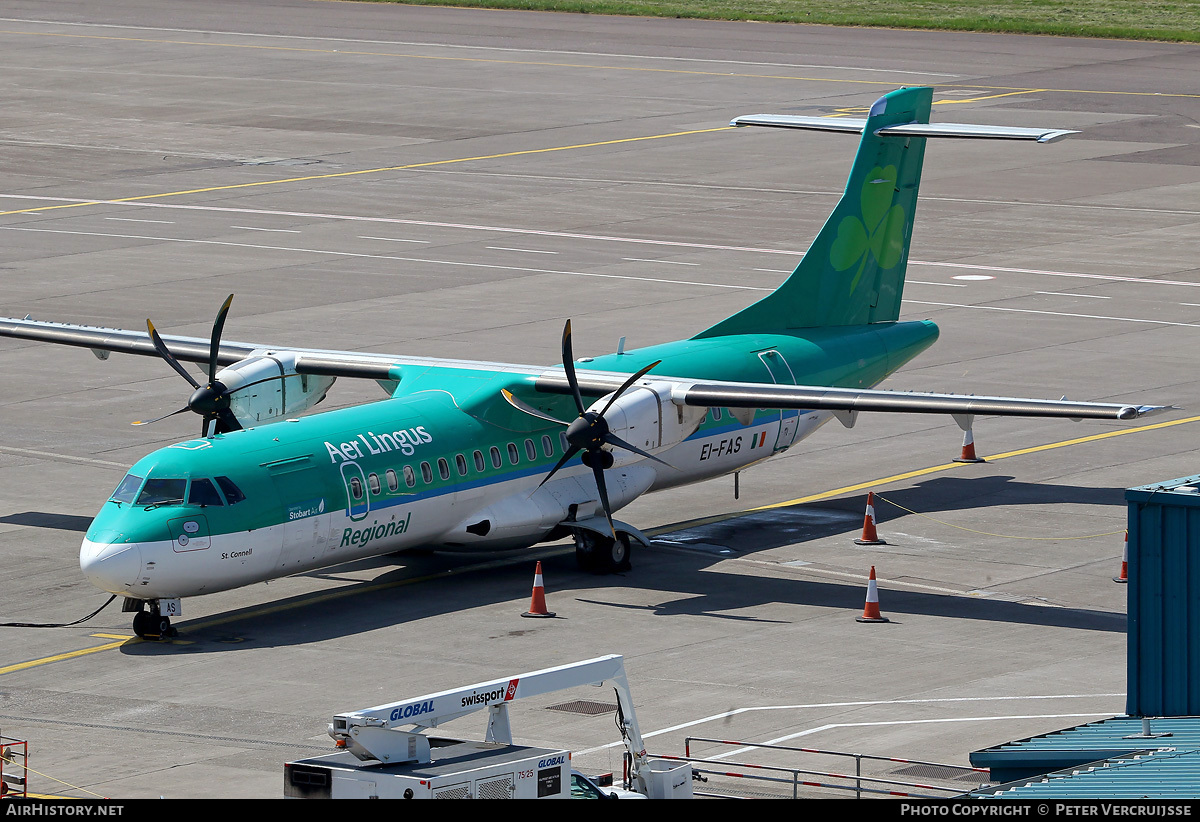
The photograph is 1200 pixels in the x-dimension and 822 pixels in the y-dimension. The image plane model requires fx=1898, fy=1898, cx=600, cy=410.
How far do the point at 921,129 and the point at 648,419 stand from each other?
10.3 m

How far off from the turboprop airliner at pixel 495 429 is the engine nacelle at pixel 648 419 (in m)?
0.03

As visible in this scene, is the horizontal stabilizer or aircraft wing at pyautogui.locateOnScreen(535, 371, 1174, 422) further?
the horizontal stabilizer

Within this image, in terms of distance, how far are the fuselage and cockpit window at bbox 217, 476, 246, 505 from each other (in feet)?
0.06

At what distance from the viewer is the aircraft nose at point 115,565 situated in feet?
84.2

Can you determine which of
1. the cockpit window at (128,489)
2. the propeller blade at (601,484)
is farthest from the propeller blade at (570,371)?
the cockpit window at (128,489)

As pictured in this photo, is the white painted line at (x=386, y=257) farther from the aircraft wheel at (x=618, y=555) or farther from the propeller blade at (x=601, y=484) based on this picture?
the propeller blade at (x=601, y=484)

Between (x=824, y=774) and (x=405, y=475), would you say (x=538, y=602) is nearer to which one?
(x=405, y=475)

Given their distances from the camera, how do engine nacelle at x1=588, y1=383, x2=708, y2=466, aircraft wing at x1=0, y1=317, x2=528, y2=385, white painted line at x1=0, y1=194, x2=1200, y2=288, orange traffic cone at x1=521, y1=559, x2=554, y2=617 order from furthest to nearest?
white painted line at x1=0, y1=194, x2=1200, y2=288 < aircraft wing at x1=0, y1=317, x2=528, y2=385 < engine nacelle at x1=588, y1=383, x2=708, y2=466 < orange traffic cone at x1=521, y1=559, x2=554, y2=617

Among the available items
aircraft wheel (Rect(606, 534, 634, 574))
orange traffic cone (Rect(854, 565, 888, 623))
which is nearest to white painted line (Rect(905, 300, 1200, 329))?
aircraft wheel (Rect(606, 534, 634, 574))

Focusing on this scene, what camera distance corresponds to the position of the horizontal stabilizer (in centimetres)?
3366

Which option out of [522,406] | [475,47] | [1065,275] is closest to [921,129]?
[522,406]

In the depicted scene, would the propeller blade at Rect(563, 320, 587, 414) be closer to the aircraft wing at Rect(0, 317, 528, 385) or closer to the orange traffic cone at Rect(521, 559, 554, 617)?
the aircraft wing at Rect(0, 317, 528, 385)

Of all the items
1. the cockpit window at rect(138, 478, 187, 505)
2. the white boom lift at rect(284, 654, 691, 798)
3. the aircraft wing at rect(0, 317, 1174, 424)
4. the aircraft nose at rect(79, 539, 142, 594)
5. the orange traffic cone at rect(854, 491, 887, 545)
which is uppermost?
the aircraft wing at rect(0, 317, 1174, 424)

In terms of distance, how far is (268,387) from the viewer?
32.1 meters
